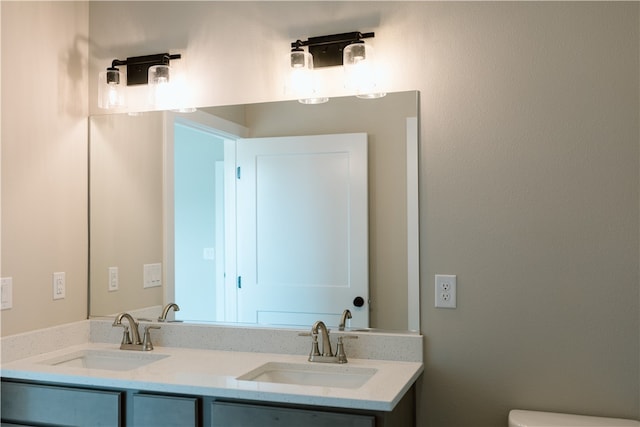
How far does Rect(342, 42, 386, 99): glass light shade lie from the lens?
7.20ft

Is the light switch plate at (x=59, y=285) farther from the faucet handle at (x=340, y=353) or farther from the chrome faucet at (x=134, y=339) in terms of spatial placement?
the faucet handle at (x=340, y=353)

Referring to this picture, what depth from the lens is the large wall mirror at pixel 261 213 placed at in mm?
2213

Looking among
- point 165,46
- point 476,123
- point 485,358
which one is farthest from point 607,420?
point 165,46

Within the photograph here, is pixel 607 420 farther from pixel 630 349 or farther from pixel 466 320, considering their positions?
pixel 466 320

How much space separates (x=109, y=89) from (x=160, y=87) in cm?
23

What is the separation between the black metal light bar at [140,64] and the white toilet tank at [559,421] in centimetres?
193

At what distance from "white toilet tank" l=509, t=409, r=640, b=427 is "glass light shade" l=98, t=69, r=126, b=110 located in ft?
6.55

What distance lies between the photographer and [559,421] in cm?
191

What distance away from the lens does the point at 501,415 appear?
2.08 m

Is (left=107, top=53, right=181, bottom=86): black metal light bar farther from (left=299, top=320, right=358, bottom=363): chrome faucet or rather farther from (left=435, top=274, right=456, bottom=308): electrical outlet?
(left=435, top=274, right=456, bottom=308): electrical outlet

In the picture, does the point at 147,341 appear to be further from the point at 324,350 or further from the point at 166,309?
the point at 324,350

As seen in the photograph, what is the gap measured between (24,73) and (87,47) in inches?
16.1

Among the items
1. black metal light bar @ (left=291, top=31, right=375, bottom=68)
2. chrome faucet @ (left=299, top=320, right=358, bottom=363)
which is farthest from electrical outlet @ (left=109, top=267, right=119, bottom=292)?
black metal light bar @ (left=291, top=31, right=375, bottom=68)

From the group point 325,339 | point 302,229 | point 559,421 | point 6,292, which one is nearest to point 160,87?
point 302,229
